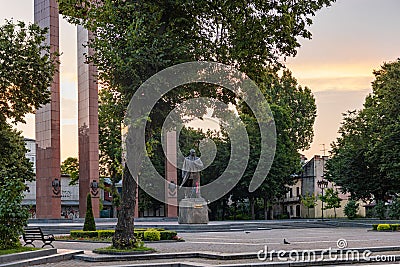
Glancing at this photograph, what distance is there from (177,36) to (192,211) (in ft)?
59.8

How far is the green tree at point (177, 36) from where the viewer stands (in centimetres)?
1995

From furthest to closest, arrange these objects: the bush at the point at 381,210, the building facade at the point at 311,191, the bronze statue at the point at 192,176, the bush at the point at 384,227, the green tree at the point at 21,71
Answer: the building facade at the point at 311,191
the bush at the point at 381,210
the bronze statue at the point at 192,176
the bush at the point at 384,227
the green tree at the point at 21,71

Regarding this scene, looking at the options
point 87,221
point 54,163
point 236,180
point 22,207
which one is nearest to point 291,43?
point 22,207

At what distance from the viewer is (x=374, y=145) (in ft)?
148

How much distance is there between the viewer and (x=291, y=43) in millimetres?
21734

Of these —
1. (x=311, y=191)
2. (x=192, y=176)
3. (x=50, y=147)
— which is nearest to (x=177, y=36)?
(x=192, y=176)

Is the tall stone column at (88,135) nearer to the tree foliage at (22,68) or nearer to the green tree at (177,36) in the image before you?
the tree foliage at (22,68)

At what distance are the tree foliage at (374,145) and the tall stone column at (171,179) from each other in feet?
44.0

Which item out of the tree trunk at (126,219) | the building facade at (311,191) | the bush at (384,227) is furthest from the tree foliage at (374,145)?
the tree trunk at (126,219)

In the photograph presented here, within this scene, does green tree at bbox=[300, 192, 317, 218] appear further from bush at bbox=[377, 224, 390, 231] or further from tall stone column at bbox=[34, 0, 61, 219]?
bush at bbox=[377, 224, 390, 231]

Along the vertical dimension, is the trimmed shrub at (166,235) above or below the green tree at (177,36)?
below

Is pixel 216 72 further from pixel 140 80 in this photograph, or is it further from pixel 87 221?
pixel 87 221

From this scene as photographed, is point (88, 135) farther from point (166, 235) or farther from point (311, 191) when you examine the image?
point (311, 191)

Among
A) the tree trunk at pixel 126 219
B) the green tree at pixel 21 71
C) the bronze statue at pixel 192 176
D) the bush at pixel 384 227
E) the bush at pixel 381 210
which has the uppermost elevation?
the green tree at pixel 21 71
